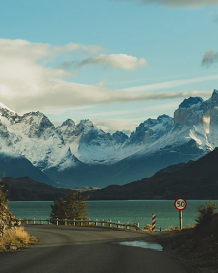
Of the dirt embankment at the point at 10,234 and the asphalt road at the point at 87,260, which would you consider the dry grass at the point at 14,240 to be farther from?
the asphalt road at the point at 87,260

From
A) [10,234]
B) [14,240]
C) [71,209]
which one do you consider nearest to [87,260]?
[14,240]

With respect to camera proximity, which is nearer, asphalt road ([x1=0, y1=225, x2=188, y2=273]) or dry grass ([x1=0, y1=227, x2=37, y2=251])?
asphalt road ([x1=0, y1=225, x2=188, y2=273])

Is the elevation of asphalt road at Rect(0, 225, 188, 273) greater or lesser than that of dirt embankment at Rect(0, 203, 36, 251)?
lesser

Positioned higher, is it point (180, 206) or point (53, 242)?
point (180, 206)

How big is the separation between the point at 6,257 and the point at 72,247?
17.3 ft

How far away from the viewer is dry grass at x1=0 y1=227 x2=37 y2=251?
2734 centimetres

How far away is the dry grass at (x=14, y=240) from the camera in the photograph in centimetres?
2734

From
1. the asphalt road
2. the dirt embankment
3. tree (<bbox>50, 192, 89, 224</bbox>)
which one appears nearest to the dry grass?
the dirt embankment

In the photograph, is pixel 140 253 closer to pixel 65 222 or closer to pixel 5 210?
pixel 5 210

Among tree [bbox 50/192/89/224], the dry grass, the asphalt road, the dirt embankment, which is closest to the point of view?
the asphalt road

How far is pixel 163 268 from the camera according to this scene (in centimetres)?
1991

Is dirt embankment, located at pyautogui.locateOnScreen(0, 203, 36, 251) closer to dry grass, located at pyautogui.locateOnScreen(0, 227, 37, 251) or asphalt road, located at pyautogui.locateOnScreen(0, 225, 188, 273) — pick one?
dry grass, located at pyautogui.locateOnScreen(0, 227, 37, 251)

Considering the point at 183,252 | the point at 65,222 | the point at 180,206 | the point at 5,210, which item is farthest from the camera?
the point at 65,222

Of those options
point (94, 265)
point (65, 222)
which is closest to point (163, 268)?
point (94, 265)
